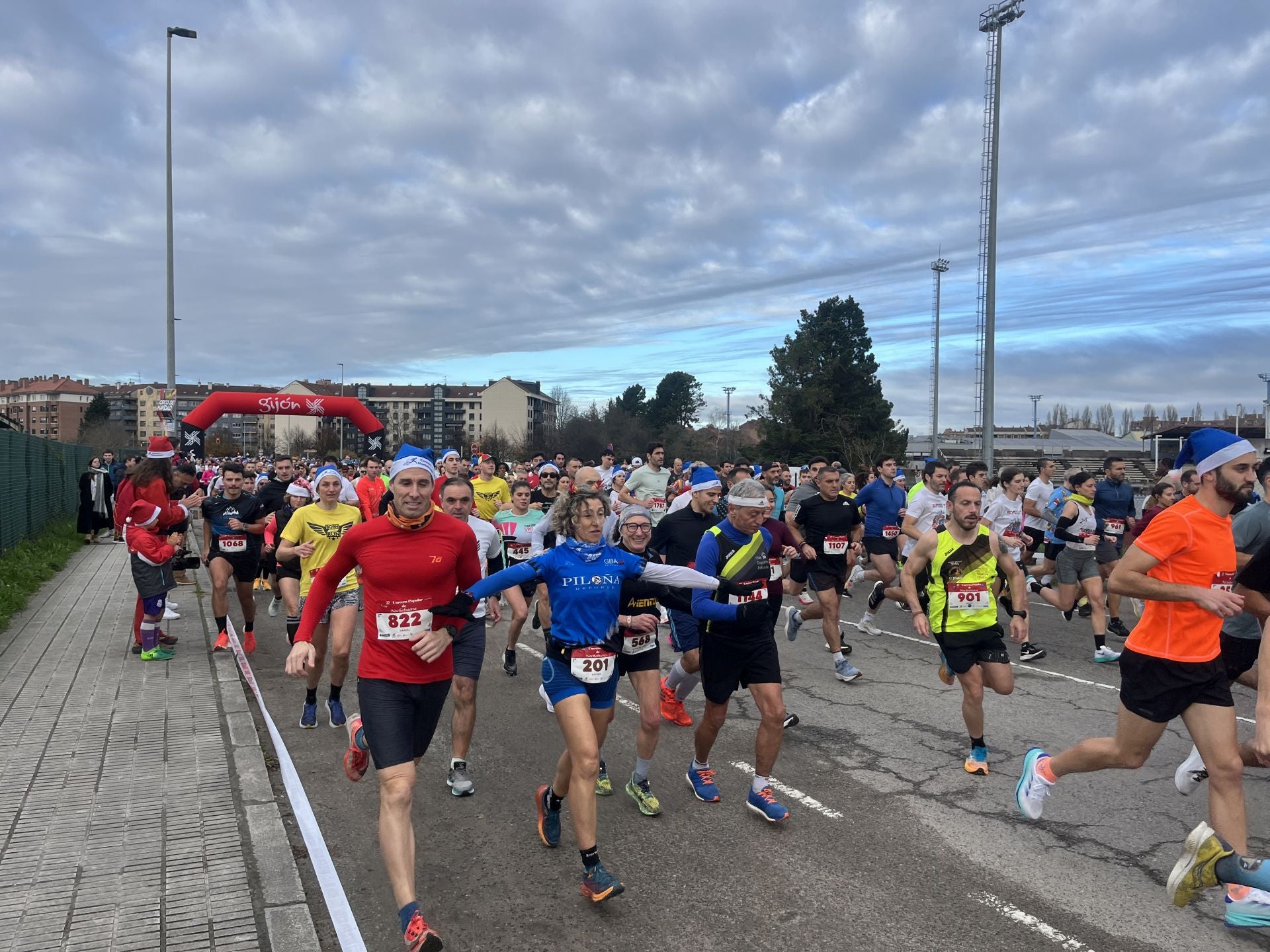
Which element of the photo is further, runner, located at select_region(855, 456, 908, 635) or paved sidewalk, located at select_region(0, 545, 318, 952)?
runner, located at select_region(855, 456, 908, 635)

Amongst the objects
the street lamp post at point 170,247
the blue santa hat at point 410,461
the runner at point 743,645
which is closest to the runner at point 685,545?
the runner at point 743,645

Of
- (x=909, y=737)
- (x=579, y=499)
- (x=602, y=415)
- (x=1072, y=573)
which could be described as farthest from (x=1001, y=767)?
(x=602, y=415)

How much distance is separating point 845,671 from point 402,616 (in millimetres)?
5268

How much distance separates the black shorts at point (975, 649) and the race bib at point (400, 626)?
137 inches

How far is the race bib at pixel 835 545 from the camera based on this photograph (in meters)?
8.48

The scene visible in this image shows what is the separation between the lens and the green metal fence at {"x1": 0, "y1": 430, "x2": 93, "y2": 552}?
1519cm

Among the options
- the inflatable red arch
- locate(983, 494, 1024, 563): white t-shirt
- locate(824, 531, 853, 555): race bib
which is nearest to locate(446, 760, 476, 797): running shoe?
locate(824, 531, 853, 555): race bib

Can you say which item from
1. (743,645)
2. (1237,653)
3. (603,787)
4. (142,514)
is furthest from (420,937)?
(142,514)

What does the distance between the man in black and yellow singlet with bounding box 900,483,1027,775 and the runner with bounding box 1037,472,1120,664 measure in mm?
4149

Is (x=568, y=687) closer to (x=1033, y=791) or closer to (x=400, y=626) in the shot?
(x=400, y=626)

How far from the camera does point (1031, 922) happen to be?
371cm

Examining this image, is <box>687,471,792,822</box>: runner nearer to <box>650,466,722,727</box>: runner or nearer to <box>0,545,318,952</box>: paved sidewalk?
<box>650,466,722,727</box>: runner

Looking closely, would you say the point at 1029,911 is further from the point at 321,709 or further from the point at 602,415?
the point at 602,415

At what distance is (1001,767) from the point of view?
5680mm
